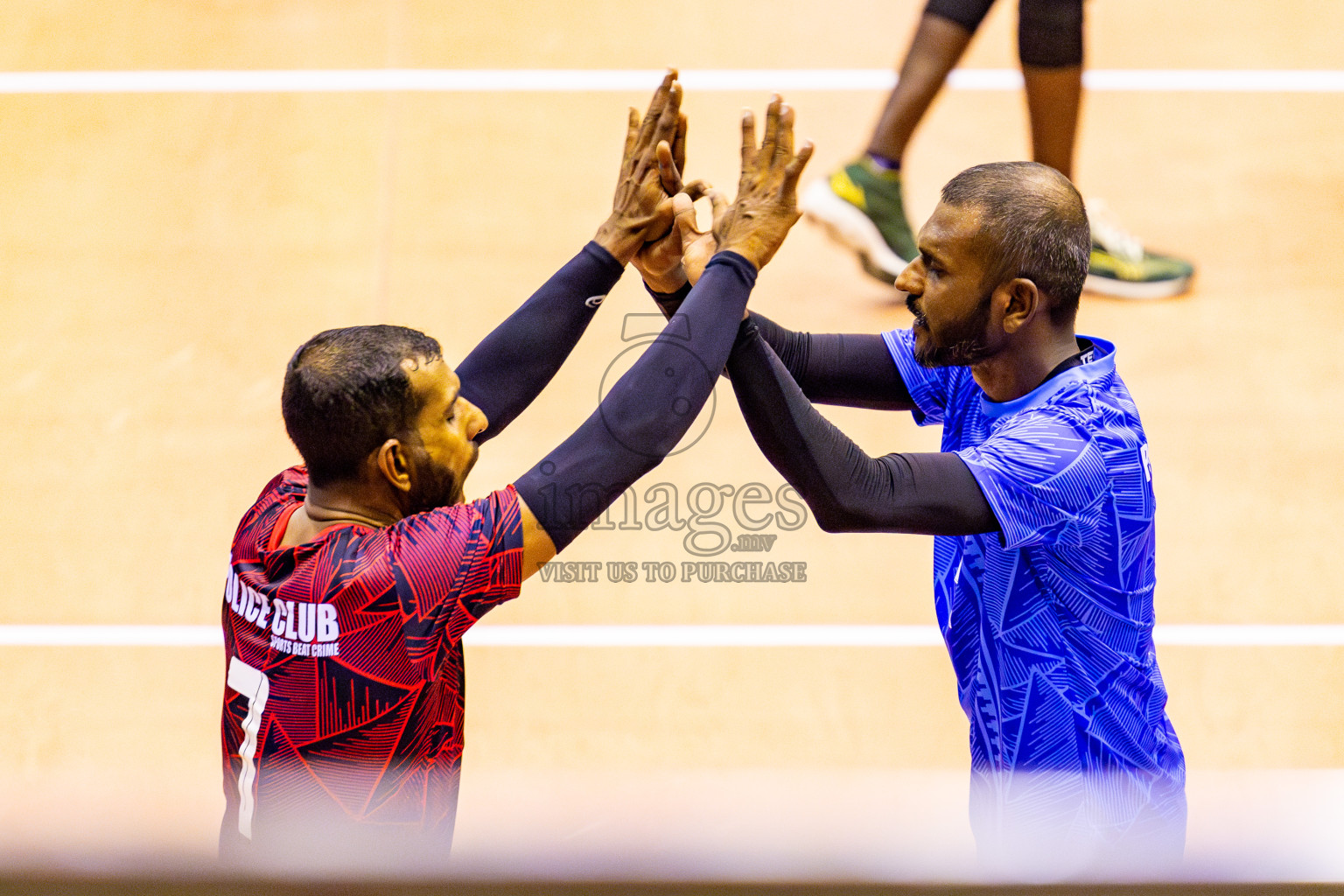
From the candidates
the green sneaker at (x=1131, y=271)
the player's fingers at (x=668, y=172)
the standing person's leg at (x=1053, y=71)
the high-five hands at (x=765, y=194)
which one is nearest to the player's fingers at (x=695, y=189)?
the player's fingers at (x=668, y=172)

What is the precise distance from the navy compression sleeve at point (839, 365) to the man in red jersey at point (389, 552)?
50cm

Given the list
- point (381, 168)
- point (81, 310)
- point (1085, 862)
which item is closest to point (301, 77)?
point (381, 168)

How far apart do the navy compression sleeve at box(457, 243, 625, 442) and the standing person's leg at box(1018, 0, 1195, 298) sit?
9.15ft

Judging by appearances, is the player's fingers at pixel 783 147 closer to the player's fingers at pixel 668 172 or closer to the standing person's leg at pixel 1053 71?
the player's fingers at pixel 668 172

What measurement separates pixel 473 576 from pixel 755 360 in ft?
1.82

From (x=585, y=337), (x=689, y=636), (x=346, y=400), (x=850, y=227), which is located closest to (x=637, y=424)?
(x=346, y=400)

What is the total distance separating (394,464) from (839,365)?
3.34ft

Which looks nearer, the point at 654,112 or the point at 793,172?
the point at 793,172

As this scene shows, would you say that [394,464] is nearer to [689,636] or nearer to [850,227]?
[689,636]

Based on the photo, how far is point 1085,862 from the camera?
688 millimetres

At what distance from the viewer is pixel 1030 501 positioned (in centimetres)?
189

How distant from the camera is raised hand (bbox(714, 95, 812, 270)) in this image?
1974 mm

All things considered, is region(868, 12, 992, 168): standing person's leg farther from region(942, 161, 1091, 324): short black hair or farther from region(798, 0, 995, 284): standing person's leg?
region(942, 161, 1091, 324): short black hair

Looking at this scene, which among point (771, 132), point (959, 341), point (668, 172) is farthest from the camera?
point (668, 172)
